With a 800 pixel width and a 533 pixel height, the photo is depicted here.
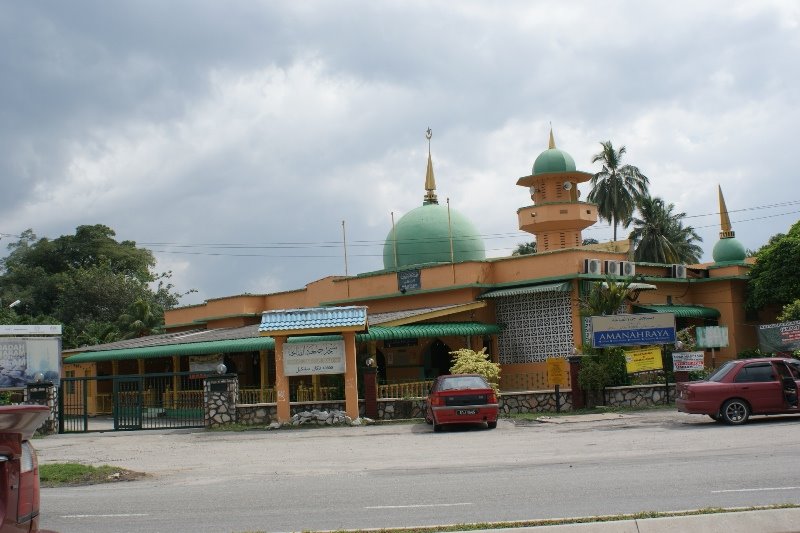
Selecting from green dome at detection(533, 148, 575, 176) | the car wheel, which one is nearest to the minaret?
green dome at detection(533, 148, 575, 176)

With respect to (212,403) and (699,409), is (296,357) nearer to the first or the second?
(212,403)

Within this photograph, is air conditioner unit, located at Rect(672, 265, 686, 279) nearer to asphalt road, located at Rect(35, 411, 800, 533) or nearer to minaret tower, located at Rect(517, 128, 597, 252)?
minaret tower, located at Rect(517, 128, 597, 252)

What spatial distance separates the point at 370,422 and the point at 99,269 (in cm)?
3928

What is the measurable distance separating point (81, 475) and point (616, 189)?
46.6 metres

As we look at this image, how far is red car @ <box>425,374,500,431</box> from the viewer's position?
63.3 feet

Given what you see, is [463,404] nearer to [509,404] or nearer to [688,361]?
[509,404]

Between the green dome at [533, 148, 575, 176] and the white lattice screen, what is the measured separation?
779 cm

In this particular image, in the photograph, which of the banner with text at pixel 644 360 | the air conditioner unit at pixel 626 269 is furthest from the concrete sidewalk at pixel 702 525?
the air conditioner unit at pixel 626 269

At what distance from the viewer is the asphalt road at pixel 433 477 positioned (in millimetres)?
8898

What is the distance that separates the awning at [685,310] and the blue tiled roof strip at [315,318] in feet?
41.6

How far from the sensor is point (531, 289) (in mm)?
28547

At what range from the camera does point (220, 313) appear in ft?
127

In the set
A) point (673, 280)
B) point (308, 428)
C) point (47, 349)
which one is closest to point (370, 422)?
point (308, 428)

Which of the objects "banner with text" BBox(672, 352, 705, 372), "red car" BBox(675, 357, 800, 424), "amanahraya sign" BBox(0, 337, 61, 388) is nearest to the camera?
"red car" BBox(675, 357, 800, 424)
